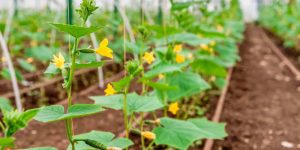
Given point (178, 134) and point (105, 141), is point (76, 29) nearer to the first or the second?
point (105, 141)

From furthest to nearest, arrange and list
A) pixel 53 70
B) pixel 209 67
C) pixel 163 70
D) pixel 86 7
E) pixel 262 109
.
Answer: pixel 262 109
pixel 209 67
pixel 163 70
pixel 53 70
pixel 86 7

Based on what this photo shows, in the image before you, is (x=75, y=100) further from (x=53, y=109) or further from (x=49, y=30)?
(x=49, y=30)

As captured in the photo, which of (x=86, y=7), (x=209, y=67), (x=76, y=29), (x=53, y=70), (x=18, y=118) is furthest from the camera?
(x=209, y=67)

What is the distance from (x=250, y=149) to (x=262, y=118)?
0.95 m

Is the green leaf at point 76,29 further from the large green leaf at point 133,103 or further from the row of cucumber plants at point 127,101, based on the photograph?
the large green leaf at point 133,103

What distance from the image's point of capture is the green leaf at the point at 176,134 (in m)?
2.21

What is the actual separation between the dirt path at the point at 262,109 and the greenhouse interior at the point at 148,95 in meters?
0.01

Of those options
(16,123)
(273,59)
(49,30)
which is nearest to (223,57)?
(273,59)

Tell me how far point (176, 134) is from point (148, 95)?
39.8 inches

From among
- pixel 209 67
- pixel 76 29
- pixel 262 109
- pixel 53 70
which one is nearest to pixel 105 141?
pixel 53 70

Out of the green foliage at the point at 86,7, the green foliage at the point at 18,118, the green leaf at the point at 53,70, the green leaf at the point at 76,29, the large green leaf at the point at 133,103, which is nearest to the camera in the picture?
the green foliage at the point at 18,118

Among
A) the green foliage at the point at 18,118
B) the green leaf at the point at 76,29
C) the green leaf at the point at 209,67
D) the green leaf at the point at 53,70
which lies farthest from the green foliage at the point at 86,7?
Result: the green leaf at the point at 209,67

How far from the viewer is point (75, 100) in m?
4.65

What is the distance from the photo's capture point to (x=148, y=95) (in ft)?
10.7
